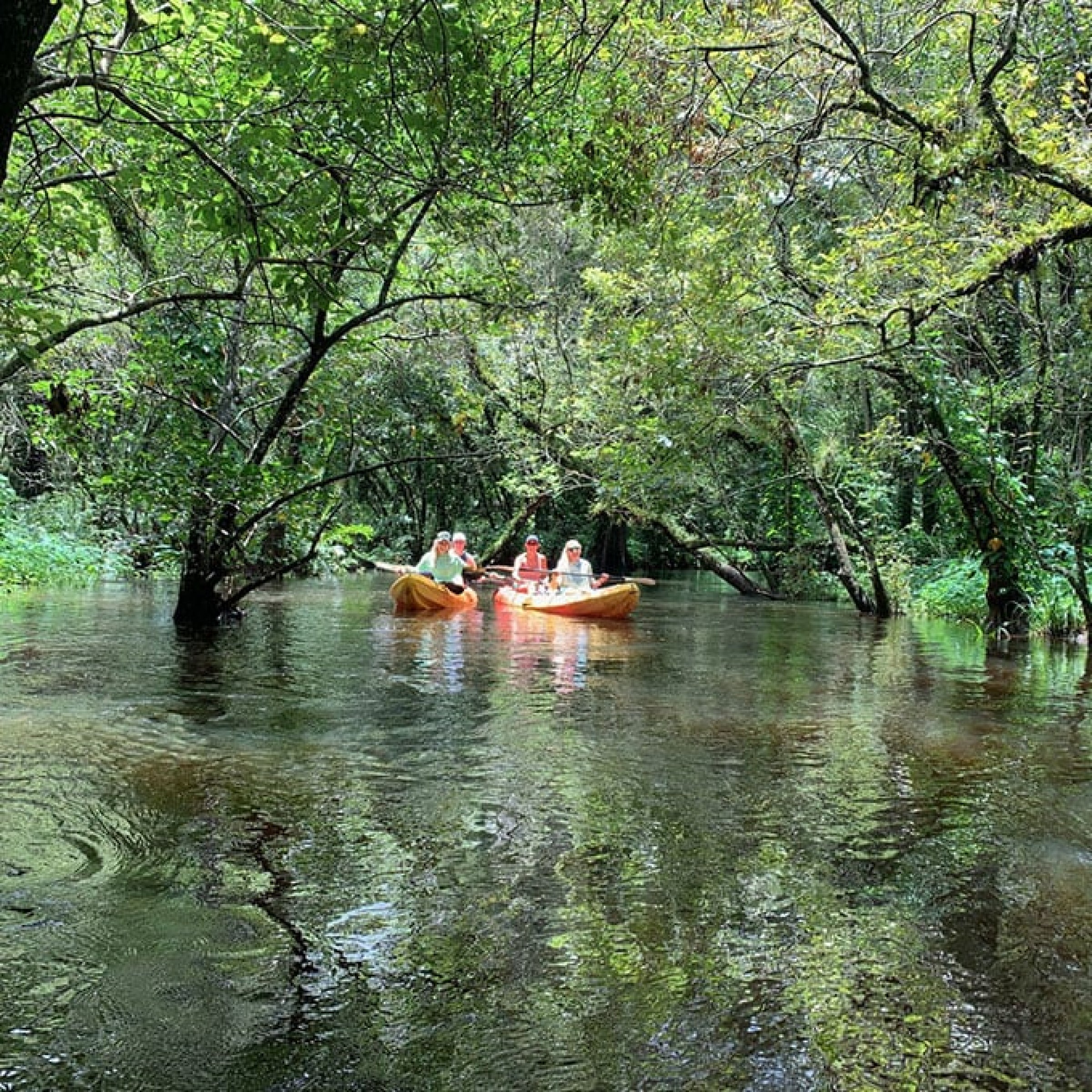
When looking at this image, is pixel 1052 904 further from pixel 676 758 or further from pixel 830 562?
pixel 830 562

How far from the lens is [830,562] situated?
22156mm

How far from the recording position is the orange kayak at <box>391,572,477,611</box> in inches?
634

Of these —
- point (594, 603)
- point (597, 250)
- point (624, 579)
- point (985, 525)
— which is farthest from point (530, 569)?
point (985, 525)

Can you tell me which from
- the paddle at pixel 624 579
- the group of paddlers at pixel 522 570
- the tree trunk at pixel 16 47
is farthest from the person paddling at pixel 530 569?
the tree trunk at pixel 16 47

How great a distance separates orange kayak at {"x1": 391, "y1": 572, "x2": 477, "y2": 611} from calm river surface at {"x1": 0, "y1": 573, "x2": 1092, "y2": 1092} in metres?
7.72

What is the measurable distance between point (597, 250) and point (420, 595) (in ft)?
24.6

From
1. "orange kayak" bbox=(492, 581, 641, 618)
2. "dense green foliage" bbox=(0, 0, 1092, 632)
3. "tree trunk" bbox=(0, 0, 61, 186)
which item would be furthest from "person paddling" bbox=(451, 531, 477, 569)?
"tree trunk" bbox=(0, 0, 61, 186)

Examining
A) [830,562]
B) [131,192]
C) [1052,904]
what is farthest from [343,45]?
[830,562]

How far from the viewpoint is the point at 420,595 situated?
16.2 m

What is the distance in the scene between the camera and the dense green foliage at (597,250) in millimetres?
6488

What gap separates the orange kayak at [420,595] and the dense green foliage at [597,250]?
2673 mm

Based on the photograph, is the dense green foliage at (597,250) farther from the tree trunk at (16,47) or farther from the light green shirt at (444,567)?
the light green shirt at (444,567)

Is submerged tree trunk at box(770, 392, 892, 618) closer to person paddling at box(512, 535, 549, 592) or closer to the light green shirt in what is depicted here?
person paddling at box(512, 535, 549, 592)

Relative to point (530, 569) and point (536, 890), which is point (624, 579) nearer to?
point (530, 569)
